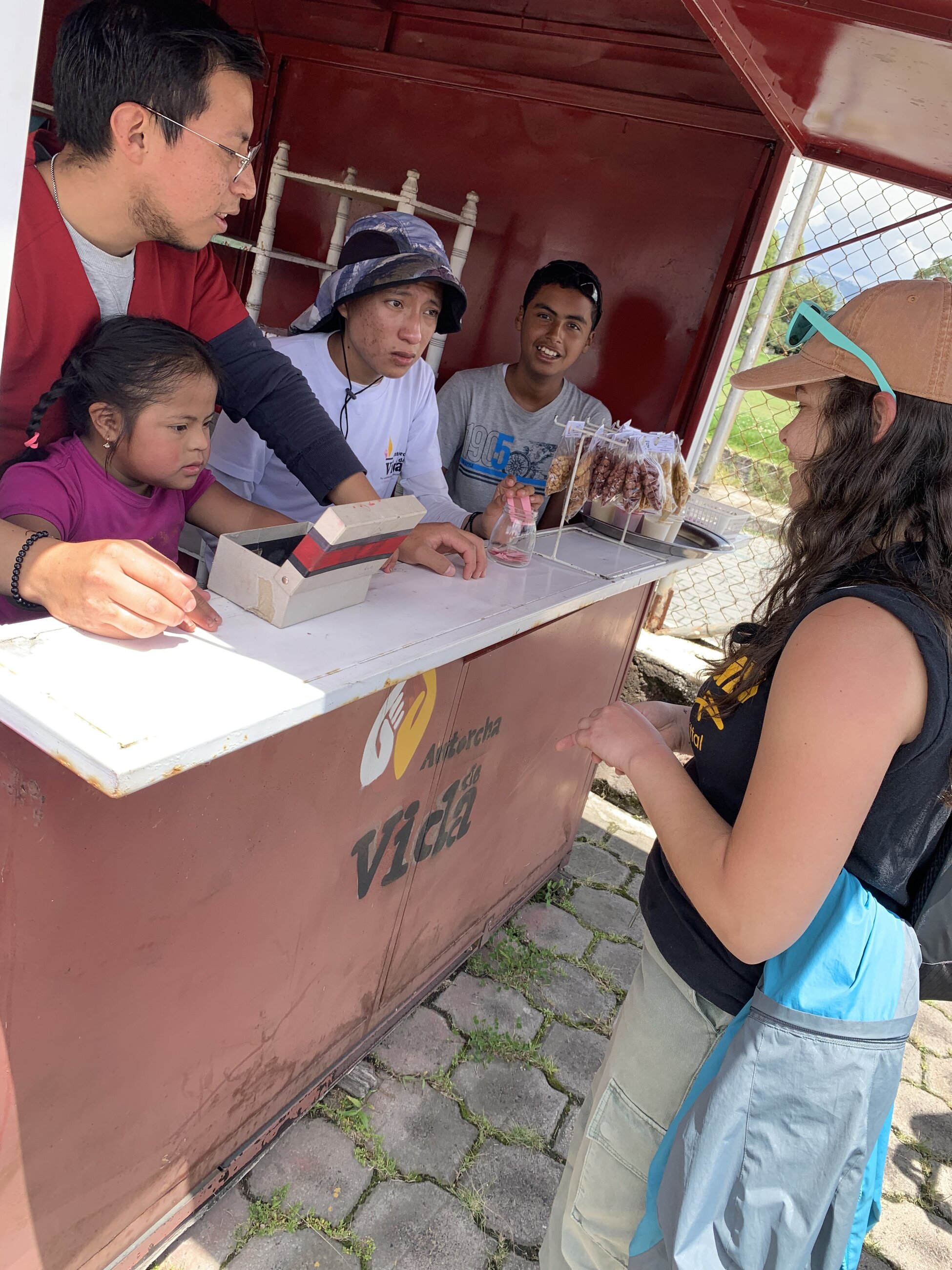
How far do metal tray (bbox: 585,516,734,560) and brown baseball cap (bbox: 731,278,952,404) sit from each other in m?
1.33

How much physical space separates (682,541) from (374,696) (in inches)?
57.1

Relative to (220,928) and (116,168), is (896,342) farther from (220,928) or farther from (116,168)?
(220,928)

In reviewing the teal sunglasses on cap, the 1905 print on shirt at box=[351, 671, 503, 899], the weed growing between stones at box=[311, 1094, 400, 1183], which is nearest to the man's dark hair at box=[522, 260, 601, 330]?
the 1905 print on shirt at box=[351, 671, 503, 899]

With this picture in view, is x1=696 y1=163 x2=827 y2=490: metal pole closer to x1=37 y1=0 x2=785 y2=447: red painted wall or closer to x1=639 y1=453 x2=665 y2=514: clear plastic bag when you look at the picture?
x1=37 y1=0 x2=785 y2=447: red painted wall

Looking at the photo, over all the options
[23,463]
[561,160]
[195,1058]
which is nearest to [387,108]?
[561,160]

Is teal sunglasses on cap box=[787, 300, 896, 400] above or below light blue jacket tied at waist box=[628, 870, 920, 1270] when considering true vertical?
above

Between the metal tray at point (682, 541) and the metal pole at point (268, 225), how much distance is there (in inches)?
88.4

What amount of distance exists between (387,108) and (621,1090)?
13.2ft

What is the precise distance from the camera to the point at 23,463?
5.17 feet

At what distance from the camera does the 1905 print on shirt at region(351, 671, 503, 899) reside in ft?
6.27

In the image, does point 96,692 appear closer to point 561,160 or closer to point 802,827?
point 802,827

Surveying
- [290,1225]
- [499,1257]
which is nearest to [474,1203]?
[499,1257]

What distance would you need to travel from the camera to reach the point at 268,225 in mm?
4180

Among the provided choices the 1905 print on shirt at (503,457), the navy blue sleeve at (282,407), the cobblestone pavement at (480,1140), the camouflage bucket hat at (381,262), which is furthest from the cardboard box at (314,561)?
the 1905 print on shirt at (503,457)
